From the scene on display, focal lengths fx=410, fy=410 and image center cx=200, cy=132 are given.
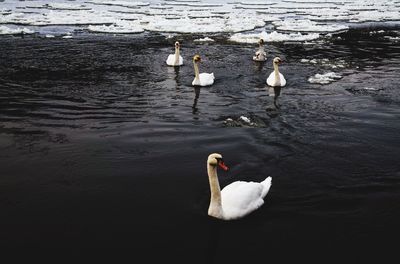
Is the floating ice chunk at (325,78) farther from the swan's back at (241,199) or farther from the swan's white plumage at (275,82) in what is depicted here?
the swan's back at (241,199)

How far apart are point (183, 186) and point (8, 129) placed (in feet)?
17.4

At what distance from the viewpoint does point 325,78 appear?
15320 mm

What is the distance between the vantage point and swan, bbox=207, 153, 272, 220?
6395 millimetres

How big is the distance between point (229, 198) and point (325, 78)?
10.2m

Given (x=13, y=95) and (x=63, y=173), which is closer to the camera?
(x=63, y=173)

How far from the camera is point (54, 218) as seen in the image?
6.55 meters

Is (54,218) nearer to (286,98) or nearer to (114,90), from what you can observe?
(114,90)

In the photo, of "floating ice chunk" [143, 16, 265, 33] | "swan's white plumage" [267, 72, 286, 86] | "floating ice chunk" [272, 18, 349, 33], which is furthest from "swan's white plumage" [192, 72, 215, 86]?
"floating ice chunk" [272, 18, 349, 33]

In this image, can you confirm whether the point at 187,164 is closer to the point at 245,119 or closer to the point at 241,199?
the point at 241,199

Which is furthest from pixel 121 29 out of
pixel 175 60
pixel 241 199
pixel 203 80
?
pixel 241 199

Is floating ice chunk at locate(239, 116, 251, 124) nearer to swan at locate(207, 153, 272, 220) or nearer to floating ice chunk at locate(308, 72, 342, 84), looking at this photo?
swan at locate(207, 153, 272, 220)

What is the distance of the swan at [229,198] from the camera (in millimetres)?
6395

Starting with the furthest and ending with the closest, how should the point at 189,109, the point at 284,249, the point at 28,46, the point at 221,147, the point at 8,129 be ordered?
the point at 28,46
the point at 189,109
the point at 8,129
the point at 221,147
the point at 284,249

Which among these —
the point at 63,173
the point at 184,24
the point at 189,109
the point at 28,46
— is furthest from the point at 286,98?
the point at 184,24
